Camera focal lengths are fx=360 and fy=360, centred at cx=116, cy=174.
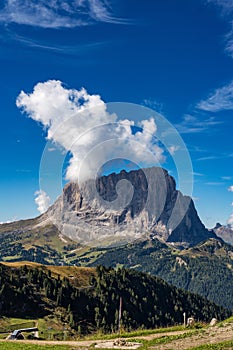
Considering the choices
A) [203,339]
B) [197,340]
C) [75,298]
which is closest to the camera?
[197,340]

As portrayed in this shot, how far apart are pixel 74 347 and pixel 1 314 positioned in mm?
65579

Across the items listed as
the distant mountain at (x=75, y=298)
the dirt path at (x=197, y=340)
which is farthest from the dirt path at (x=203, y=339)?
the distant mountain at (x=75, y=298)

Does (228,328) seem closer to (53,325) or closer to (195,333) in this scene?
(195,333)

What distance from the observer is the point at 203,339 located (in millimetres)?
30719

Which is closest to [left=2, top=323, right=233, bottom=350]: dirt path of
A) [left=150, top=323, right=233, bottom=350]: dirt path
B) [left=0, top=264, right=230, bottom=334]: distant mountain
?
[left=150, top=323, right=233, bottom=350]: dirt path

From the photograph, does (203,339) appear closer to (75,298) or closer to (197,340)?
(197,340)

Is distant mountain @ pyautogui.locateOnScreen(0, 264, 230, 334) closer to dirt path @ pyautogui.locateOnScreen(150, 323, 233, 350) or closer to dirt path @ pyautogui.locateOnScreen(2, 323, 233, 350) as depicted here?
dirt path @ pyautogui.locateOnScreen(2, 323, 233, 350)

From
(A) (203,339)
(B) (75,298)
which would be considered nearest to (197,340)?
(A) (203,339)

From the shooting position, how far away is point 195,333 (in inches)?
1298

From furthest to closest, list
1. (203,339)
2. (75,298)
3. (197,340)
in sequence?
(75,298) → (203,339) → (197,340)

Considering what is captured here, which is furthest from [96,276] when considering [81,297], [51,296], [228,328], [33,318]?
[228,328]

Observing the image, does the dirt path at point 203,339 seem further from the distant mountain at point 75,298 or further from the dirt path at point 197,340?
the distant mountain at point 75,298

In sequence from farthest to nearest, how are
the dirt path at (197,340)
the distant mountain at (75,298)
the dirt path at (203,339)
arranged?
the distant mountain at (75,298), the dirt path at (197,340), the dirt path at (203,339)

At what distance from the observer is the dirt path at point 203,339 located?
28.9 m
